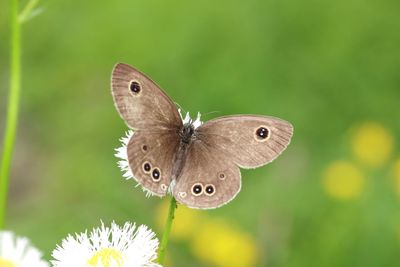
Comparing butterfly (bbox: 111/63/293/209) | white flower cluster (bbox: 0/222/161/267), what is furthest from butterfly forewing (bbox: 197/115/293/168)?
white flower cluster (bbox: 0/222/161/267)

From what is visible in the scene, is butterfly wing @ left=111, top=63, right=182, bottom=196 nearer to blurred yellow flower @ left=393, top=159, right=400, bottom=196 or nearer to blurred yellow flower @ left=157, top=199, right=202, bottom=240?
blurred yellow flower @ left=157, top=199, right=202, bottom=240

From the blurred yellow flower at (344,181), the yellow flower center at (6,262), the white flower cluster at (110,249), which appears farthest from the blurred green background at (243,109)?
the yellow flower center at (6,262)

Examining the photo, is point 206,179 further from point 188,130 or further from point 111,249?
point 111,249

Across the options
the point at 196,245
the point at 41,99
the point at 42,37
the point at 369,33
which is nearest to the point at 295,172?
the point at 196,245

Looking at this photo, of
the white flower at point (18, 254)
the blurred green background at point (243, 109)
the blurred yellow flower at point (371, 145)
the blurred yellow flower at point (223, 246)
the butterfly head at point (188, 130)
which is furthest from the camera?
the blurred yellow flower at point (371, 145)

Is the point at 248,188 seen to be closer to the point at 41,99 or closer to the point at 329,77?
the point at 329,77

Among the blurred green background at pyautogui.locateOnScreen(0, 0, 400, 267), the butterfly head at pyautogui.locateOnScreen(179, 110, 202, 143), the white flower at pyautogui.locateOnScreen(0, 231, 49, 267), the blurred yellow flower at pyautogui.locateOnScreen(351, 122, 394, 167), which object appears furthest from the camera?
the blurred yellow flower at pyautogui.locateOnScreen(351, 122, 394, 167)

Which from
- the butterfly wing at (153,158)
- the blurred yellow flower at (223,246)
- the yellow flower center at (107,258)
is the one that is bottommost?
the yellow flower center at (107,258)

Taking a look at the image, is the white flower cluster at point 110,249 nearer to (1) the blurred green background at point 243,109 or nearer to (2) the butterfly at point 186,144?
(2) the butterfly at point 186,144
